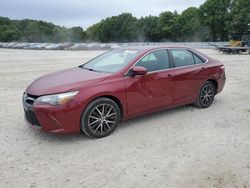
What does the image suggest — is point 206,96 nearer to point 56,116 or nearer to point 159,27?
point 56,116

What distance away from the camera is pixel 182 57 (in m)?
6.26

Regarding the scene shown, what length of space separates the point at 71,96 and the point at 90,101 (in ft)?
1.11

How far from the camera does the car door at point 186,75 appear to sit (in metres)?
5.97

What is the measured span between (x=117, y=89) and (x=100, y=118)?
Answer: 1.88ft

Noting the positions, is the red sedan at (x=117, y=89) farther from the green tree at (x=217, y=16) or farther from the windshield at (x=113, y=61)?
the green tree at (x=217, y=16)

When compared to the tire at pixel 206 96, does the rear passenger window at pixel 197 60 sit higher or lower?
higher

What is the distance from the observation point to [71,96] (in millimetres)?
4551

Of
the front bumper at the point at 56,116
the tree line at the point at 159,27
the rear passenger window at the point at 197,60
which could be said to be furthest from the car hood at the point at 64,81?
the tree line at the point at 159,27

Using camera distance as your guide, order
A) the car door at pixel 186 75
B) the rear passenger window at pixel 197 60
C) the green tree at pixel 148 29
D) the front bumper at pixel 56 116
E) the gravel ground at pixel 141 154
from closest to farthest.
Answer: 1. the gravel ground at pixel 141 154
2. the front bumper at pixel 56 116
3. the car door at pixel 186 75
4. the rear passenger window at pixel 197 60
5. the green tree at pixel 148 29

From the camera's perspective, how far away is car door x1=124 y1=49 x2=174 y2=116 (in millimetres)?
5211

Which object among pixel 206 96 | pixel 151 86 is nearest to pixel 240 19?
pixel 206 96

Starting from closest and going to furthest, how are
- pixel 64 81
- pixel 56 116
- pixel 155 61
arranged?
pixel 56 116
pixel 64 81
pixel 155 61

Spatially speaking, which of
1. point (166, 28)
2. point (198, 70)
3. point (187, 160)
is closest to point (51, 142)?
point (187, 160)

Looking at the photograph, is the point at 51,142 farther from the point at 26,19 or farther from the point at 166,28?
the point at 26,19
